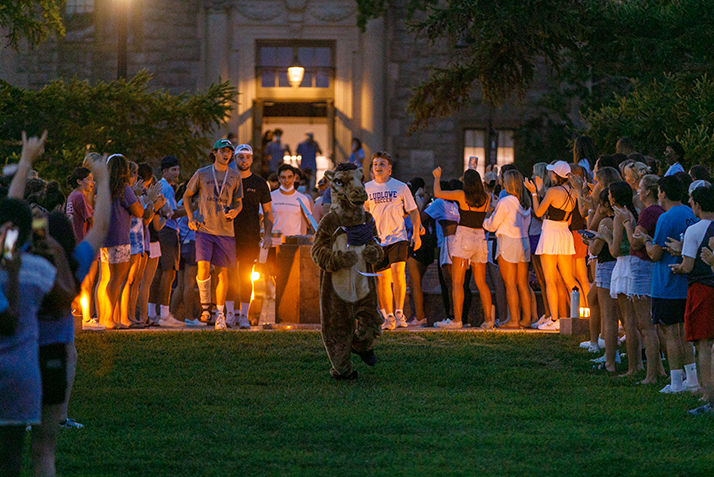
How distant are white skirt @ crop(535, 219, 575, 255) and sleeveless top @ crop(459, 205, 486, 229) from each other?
A: 1044 mm

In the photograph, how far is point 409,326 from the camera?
13.5m

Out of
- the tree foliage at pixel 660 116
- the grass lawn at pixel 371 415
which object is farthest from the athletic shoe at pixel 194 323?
the tree foliage at pixel 660 116

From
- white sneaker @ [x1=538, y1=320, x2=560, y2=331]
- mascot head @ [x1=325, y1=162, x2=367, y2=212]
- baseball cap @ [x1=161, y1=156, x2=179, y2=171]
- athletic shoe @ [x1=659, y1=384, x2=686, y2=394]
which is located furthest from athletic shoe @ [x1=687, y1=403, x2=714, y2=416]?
baseball cap @ [x1=161, y1=156, x2=179, y2=171]

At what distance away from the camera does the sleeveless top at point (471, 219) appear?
526 inches

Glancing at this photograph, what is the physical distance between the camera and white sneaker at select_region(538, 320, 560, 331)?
1296 centimetres

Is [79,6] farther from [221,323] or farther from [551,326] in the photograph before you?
[551,326]

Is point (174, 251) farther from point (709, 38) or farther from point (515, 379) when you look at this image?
point (709, 38)

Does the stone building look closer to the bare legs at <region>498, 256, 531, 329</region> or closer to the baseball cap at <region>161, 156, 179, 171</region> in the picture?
the baseball cap at <region>161, 156, 179, 171</region>

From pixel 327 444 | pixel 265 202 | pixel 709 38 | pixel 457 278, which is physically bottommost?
pixel 327 444

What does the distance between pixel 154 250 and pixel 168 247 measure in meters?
0.48

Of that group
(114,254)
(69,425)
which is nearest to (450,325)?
(114,254)

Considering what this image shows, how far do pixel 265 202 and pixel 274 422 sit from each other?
5762mm

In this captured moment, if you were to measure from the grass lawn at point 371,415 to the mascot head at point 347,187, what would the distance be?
5.05 feet

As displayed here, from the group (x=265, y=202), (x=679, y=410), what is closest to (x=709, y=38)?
(x=265, y=202)
